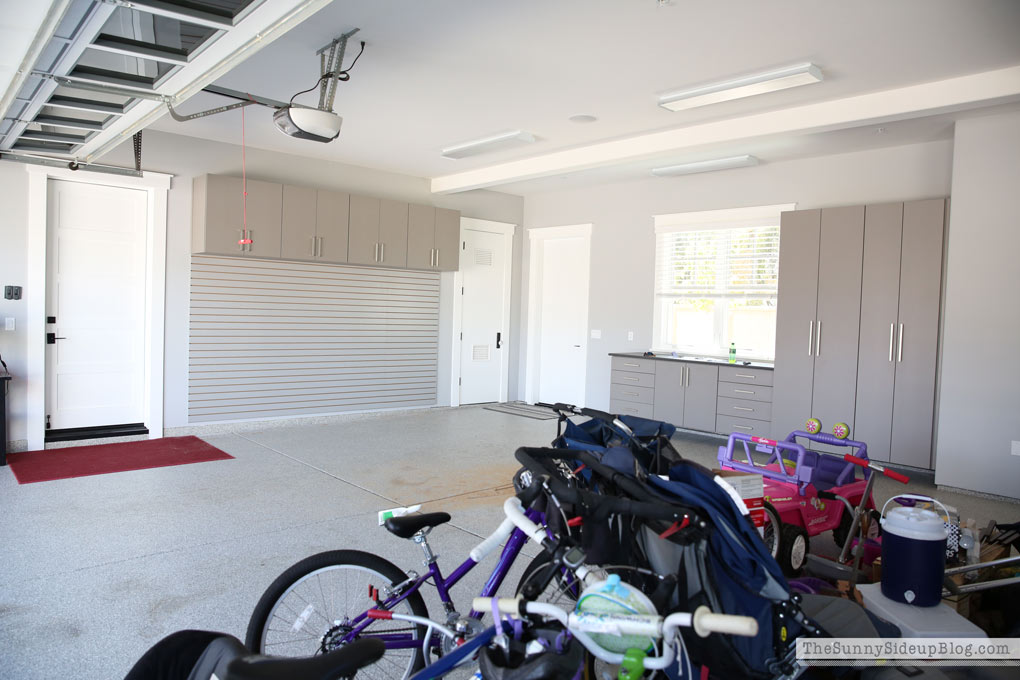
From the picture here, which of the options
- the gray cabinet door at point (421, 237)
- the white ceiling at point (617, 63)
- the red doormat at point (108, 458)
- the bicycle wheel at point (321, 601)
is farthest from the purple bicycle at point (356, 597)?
the gray cabinet door at point (421, 237)

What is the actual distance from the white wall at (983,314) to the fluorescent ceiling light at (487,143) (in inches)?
135

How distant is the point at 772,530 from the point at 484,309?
19.5ft

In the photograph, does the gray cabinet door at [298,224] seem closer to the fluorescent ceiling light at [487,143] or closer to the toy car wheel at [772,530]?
the fluorescent ceiling light at [487,143]

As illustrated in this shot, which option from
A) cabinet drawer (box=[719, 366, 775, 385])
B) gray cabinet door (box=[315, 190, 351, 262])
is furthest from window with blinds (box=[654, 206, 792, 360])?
gray cabinet door (box=[315, 190, 351, 262])

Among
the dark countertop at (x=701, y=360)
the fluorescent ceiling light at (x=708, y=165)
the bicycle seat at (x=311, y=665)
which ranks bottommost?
the bicycle seat at (x=311, y=665)

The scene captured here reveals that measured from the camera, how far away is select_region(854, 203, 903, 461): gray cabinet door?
5516 mm

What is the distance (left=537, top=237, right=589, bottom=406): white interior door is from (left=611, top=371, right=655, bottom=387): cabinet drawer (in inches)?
40.8

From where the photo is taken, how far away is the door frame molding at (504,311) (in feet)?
27.5

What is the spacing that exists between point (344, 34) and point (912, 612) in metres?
3.97

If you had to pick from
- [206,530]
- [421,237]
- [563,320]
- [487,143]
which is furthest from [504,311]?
[206,530]

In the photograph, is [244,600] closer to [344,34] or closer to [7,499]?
[7,499]

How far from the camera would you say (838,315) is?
5.78m

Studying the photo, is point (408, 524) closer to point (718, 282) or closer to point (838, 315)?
point (838, 315)

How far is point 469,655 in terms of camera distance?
1444 millimetres
